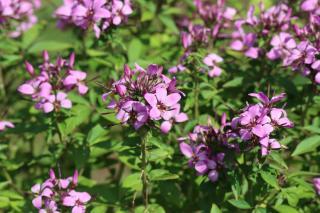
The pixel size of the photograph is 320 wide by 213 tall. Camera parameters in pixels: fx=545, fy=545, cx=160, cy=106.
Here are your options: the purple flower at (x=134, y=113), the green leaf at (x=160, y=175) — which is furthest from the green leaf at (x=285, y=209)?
the purple flower at (x=134, y=113)

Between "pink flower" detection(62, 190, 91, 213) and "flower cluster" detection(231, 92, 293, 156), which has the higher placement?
"flower cluster" detection(231, 92, 293, 156)

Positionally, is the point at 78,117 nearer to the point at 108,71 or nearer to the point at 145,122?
the point at 108,71

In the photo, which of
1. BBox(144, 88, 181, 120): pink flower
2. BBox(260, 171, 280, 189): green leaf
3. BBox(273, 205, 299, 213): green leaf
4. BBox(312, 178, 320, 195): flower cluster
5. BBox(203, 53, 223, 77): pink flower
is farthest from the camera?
BBox(203, 53, 223, 77): pink flower

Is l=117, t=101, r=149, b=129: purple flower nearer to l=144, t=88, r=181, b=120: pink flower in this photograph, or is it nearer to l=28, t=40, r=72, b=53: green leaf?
Result: l=144, t=88, r=181, b=120: pink flower

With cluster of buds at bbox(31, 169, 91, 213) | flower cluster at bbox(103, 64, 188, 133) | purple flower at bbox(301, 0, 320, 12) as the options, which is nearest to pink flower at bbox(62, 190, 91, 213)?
cluster of buds at bbox(31, 169, 91, 213)

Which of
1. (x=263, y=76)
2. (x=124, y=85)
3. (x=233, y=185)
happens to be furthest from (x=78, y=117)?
(x=263, y=76)

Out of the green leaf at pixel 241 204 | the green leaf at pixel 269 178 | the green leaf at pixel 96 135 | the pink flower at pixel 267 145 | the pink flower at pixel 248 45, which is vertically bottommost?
the green leaf at pixel 241 204

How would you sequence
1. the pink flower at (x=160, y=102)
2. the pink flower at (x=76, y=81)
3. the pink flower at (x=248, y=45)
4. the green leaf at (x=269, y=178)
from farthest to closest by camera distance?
the pink flower at (x=248, y=45) → the pink flower at (x=76, y=81) → the green leaf at (x=269, y=178) → the pink flower at (x=160, y=102)

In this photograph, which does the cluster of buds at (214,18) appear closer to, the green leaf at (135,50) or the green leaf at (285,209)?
the green leaf at (135,50)
